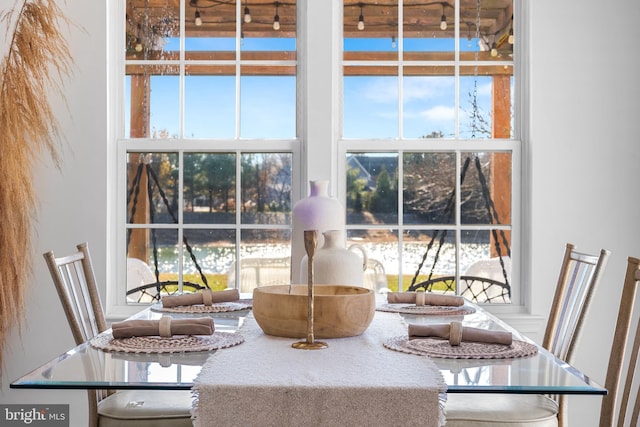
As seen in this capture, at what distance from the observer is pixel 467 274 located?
3934 mm

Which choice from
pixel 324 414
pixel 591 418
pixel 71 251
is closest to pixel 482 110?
pixel 591 418

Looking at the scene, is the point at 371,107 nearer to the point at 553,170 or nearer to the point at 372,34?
the point at 372,34

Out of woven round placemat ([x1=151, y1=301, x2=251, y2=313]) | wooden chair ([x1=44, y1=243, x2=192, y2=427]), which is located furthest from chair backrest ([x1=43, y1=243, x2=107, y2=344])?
woven round placemat ([x1=151, y1=301, x2=251, y2=313])

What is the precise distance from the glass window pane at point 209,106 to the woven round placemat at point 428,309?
1.60 meters

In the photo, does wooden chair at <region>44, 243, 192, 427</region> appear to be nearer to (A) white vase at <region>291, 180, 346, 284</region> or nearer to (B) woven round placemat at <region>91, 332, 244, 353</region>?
(B) woven round placemat at <region>91, 332, 244, 353</region>

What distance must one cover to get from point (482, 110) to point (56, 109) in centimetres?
222

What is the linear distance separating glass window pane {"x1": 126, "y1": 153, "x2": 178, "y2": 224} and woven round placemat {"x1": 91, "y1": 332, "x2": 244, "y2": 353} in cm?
186

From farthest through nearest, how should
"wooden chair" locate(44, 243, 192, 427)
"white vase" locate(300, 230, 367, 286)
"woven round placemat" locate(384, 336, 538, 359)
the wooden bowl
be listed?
"white vase" locate(300, 230, 367, 286)
"wooden chair" locate(44, 243, 192, 427)
the wooden bowl
"woven round placemat" locate(384, 336, 538, 359)

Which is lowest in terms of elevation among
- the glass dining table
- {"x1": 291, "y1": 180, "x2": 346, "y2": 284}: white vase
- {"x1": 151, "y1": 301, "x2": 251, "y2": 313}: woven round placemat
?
the glass dining table

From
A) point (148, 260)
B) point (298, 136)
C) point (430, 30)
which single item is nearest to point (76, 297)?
point (148, 260)

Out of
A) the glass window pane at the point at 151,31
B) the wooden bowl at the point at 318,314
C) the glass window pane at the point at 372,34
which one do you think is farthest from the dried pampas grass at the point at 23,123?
the wooden bowl at the point at 318,314

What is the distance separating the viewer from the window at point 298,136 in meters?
3.91

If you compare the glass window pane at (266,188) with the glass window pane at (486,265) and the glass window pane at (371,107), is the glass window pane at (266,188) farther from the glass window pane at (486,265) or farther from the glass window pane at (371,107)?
the glass window pane at (486,265)

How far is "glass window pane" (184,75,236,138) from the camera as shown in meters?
3.95
